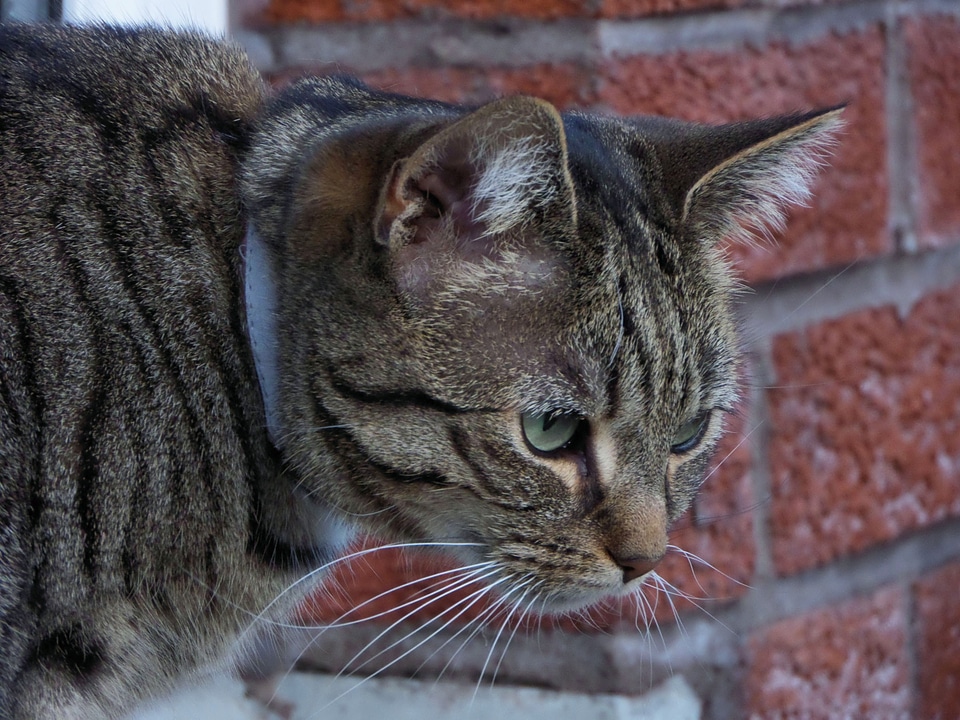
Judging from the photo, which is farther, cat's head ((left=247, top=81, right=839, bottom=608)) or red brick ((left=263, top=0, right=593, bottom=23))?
red brick ((left=263, top=0, right=593, bottom=23))

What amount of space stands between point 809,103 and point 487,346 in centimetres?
61

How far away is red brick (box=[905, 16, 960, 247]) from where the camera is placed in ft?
4.48

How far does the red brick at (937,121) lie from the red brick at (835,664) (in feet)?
1.46

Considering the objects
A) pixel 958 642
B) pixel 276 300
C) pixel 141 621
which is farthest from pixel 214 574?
pixel 958 642

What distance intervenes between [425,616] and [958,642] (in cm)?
69

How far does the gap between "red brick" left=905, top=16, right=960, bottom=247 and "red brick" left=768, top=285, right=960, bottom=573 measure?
0.09m

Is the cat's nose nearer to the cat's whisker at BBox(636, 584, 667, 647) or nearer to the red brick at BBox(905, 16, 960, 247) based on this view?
the cat's whisker at BBox(636, 584, 667, 647)

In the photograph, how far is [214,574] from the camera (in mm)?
950

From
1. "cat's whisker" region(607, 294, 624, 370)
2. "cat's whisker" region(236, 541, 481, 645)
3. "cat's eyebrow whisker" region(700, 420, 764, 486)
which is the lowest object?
"cat's whisker" region(236, 541, 481, 645)

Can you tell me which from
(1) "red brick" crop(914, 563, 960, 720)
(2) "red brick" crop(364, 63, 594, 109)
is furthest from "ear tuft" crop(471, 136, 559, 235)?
(1) "red brick" crop(914, 563, 960, 720)

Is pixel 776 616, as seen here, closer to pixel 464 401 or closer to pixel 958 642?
pixel 958 642

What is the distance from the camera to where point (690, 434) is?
40.7 inches

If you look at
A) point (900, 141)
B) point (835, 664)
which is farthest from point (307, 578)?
point (900, 141)

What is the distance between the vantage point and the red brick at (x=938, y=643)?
56.9 inches
